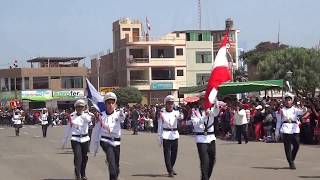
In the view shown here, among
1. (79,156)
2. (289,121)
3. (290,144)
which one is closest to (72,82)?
(290,144)

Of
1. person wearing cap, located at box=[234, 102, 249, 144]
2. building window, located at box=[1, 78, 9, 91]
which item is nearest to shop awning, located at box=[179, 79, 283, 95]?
person wearing cap, located at box=[234, 102, 249, 144]

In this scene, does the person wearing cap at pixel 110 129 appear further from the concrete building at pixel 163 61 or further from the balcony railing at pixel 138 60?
the balcony railing at pixel 138 60

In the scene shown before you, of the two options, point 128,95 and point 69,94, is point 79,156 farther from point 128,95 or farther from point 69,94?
point 69,94

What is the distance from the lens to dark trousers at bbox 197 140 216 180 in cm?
1177

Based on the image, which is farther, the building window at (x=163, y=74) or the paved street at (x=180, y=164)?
the building window at (x=163, y=74)

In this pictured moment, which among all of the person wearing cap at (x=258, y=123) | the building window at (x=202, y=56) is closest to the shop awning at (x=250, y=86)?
the person wearing cap at (x=258, y=123)

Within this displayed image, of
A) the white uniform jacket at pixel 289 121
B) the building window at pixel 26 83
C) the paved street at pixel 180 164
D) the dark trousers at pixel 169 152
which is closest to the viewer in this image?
the dark trousers at pixel 169 152

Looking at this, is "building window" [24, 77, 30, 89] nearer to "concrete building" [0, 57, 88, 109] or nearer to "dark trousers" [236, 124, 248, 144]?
"concrete building" [0, 57, 88, 109]

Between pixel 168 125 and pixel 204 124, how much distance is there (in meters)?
2.24

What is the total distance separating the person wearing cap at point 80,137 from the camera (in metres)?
13.7

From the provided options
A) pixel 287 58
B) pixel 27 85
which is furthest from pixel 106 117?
pixel 27 85

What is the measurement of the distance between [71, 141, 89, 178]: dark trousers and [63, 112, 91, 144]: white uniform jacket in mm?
99

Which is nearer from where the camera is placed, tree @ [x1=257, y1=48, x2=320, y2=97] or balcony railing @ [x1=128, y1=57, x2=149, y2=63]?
tree @ [x1=257, y1=48, x2=320, y2=97]

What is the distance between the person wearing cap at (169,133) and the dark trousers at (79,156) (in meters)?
1.75
